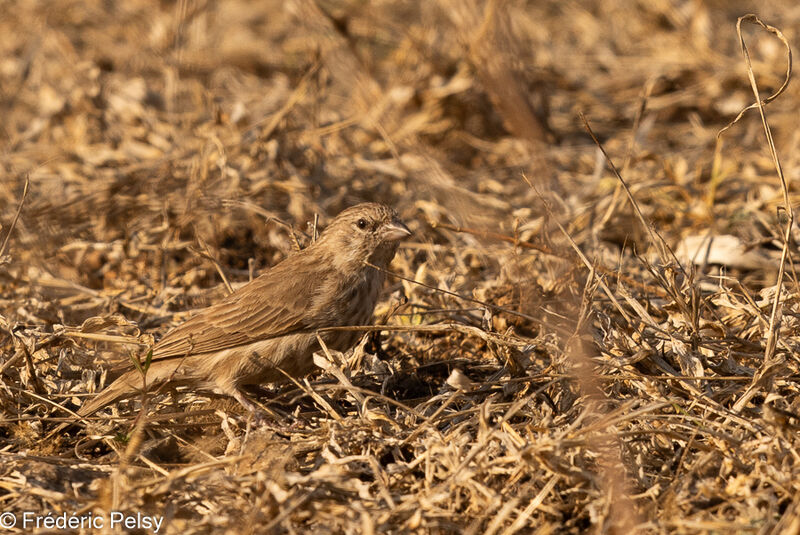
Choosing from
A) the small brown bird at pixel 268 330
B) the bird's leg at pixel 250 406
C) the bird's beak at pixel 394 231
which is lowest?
the bird's leg at pixel 250 406

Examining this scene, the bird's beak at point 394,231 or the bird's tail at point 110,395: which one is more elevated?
the bird's beak at point 394,231

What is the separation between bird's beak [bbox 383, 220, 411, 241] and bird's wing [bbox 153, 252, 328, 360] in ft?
1.34

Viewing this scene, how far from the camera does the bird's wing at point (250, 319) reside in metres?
4.65

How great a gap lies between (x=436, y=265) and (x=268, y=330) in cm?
152

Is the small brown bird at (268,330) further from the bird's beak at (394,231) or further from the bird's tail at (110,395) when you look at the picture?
the bird's beak at (394,231)

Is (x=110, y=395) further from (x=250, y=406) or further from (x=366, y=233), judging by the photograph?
(x=366, y=233)

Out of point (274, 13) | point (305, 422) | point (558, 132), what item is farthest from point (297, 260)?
point (274, 13)

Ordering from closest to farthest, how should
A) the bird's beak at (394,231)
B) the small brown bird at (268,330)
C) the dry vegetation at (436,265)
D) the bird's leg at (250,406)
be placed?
1. the dry vegetation at (436,265)
2. the bird's leg at (250,406)
3. the small brown bird at (268,330)
4. the bird's beak at (394,231)

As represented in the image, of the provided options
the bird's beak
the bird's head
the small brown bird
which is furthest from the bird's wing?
the bird's beak

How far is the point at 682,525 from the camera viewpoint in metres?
3.14

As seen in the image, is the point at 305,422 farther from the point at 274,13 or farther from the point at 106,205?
the point at 274,13

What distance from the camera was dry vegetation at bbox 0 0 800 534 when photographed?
11.4 feet

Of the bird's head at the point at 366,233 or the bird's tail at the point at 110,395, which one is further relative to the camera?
the bird's head at the point at 366,233

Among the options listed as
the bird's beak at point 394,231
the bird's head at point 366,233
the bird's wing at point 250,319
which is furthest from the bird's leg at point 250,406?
the bird's beak at point 394,231
